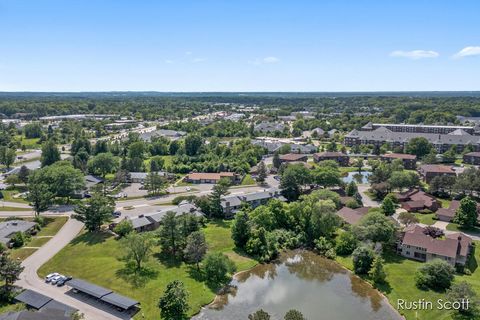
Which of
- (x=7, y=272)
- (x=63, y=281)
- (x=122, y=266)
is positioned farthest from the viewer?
(x=122, y=266)

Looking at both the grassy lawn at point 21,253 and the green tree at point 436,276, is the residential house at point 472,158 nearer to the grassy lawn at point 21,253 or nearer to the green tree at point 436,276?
the green tree at point 436,276

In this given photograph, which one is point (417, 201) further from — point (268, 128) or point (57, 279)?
point (268, 128)

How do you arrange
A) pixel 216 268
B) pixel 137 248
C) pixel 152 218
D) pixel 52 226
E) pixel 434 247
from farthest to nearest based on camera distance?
pixel 152 218
pixel 52 226
pixel 434 247
pixel 137 248
pixel 216 268

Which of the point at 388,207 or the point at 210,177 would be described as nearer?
the point at 388,207

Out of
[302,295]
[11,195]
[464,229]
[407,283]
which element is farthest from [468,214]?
[11,195]

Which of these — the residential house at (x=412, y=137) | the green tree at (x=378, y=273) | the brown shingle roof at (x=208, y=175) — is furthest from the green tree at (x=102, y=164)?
Answer: the residential house at (x=412, y=137)

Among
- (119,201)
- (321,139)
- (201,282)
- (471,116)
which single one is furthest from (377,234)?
(471,116)

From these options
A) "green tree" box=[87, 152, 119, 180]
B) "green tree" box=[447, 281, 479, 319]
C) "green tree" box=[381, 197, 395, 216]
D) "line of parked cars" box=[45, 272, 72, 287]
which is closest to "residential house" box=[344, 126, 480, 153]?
"green tree" box=[381, 197, 395, 216]

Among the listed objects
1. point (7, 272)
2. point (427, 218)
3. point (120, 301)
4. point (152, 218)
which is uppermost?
point (7, 272)
